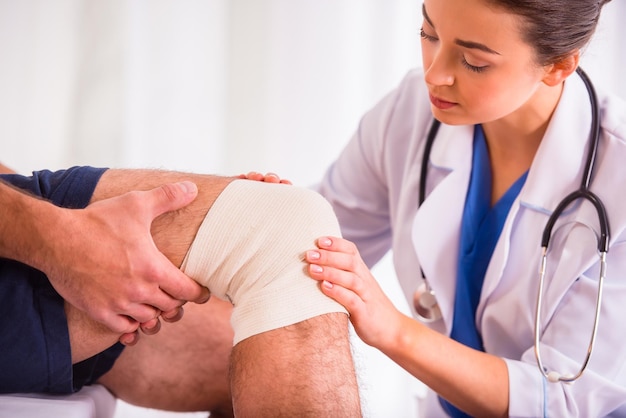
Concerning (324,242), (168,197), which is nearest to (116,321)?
(168,197)

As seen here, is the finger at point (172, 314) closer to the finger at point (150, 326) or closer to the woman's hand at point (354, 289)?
the finger at point (150, 326)

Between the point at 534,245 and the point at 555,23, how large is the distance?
35 cm

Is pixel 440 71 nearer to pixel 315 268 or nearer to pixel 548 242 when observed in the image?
pixel 548 242

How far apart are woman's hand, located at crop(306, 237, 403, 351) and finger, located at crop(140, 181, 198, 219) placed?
0.17 metres

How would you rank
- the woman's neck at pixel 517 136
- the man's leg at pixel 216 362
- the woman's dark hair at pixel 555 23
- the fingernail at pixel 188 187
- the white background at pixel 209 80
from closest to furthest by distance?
the man's leg at pixel 216 362 < the fingernail at pixel 188 187 < the woman's dark hair at pixel 555 23 < the woman's neck at pixel 517 136 < the white background at pixel 209 80

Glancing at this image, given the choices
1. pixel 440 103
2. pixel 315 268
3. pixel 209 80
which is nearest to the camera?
pixel 315 268

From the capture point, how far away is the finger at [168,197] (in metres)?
0.92

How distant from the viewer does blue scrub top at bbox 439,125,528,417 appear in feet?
4.22

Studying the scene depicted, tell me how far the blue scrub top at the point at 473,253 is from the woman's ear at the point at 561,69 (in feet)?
0.57

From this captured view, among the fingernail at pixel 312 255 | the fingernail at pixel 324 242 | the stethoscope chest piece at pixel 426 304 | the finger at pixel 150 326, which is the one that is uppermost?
the fingernail at pixel 324 242

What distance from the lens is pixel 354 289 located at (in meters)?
0.94

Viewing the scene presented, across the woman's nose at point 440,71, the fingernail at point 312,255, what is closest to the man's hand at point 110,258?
the fingernail at point 312,255

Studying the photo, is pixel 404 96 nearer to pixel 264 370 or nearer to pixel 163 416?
pixel 264 370

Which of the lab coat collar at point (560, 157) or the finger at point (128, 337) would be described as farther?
the lab coat collar at point (560, 157)
